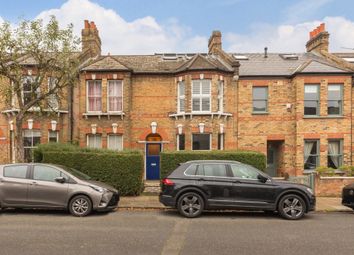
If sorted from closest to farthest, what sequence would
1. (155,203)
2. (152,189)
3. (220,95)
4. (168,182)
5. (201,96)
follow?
1. (168,182)
2. (155,203)
3. (152,189)
4. (201,96)
5. (220,95)

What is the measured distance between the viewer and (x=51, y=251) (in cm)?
602

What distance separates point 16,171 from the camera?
9.89 meters

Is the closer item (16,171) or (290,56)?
(16,171)

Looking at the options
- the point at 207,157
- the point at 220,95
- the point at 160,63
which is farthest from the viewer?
the point at 160,63

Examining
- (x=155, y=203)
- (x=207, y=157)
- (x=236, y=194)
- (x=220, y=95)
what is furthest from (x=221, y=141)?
(x=236, y=194)

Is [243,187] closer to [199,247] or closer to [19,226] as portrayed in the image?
[199,247]

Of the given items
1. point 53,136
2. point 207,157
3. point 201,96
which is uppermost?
point 201,96

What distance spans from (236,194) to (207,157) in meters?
4.52

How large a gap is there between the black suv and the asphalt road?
341mm

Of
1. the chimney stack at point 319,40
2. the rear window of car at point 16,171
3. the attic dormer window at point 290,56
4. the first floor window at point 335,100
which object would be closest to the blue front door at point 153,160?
the rear window of car at point 16,171

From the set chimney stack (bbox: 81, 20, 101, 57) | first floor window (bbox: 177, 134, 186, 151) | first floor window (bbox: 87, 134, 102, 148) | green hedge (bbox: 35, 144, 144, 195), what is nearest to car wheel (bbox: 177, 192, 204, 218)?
green hedge (bbox: 35, 144, 144, 195)

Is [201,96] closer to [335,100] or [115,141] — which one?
[115,141]

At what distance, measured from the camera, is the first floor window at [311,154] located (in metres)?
17.5

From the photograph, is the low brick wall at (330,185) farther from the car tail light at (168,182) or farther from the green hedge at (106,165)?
the green hedge at (106,165)
